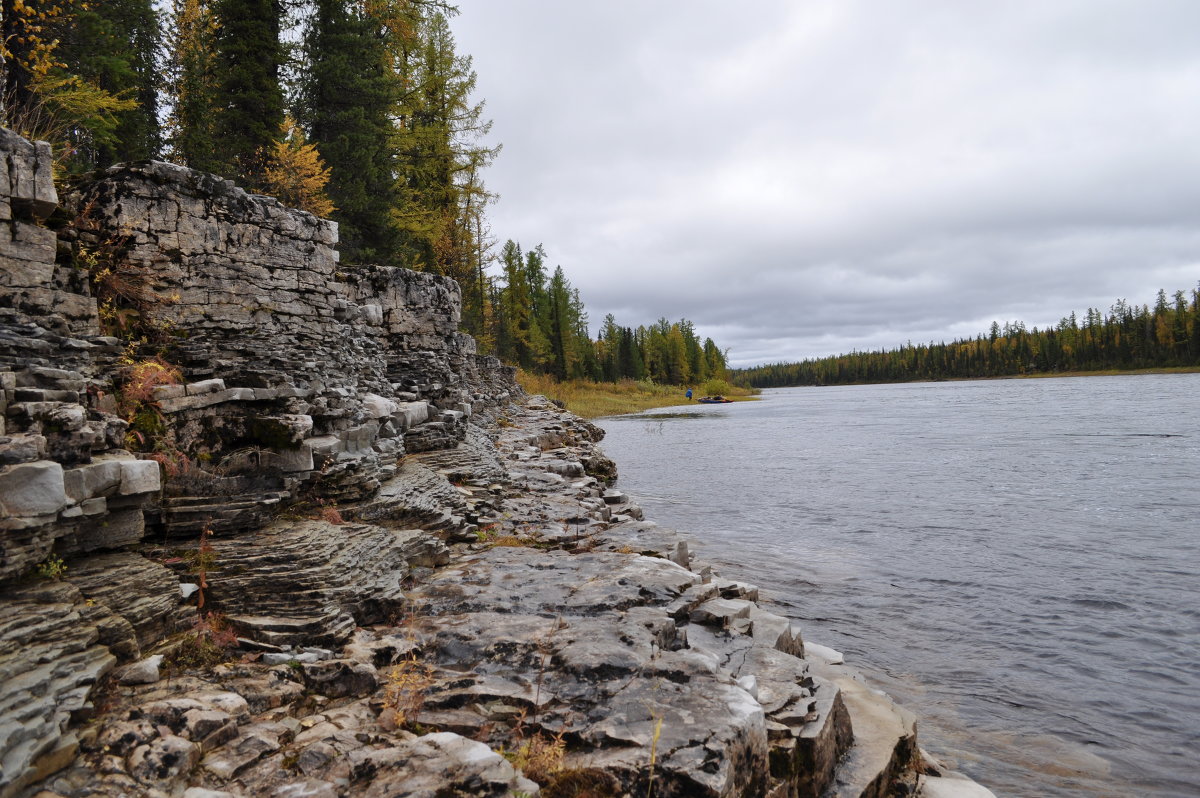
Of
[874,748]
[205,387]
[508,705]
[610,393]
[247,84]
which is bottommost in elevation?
[874,748]

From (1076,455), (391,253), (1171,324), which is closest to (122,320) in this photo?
(391,253)

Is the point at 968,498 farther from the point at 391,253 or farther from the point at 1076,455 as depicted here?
the point at 391,253

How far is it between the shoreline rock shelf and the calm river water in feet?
6.07

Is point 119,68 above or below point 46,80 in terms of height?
above

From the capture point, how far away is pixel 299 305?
9023 millimetres

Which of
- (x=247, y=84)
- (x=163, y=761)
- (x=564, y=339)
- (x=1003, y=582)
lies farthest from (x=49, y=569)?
(x=564, y=339)

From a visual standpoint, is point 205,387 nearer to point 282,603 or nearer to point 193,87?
point 282,603

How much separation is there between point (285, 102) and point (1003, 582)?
26160 mm

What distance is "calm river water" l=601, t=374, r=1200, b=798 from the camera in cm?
761

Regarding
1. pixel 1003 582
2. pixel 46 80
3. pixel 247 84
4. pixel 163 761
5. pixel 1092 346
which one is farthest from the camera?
pixel 1092 346

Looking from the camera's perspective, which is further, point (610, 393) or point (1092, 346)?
point (1092, 346)

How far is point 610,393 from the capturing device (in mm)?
91000

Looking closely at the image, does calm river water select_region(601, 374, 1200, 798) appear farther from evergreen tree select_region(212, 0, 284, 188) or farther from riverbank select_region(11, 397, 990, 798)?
evergreen tree select_region(212, 0, 284, 188)

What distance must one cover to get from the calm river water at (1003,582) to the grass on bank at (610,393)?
3013cm
